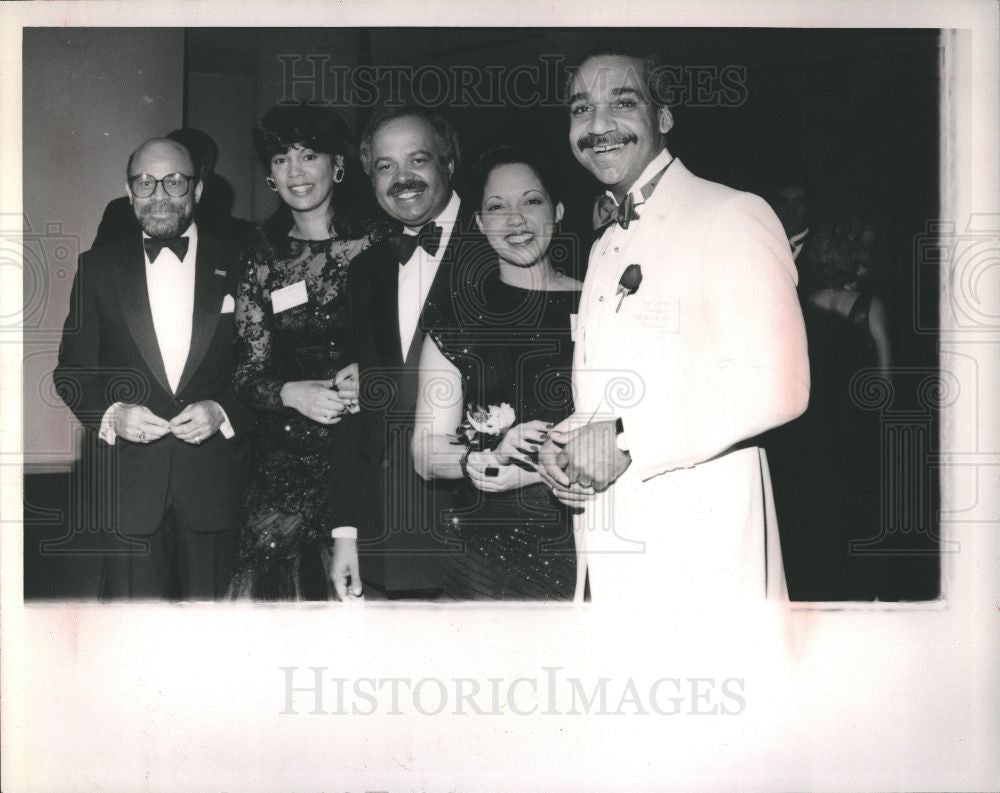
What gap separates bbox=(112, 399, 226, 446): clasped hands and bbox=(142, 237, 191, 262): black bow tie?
422 mm

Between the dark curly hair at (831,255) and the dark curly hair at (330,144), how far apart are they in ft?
3.96

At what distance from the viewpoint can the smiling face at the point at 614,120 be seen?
110 inches

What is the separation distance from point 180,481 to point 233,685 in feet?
1.93

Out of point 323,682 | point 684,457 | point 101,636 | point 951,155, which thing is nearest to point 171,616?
point 101,636

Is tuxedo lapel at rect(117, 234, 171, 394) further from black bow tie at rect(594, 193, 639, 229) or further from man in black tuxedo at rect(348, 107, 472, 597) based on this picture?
black bow tie at rect(594, 193, 639, 229)

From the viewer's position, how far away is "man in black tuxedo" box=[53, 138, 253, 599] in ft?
9.28

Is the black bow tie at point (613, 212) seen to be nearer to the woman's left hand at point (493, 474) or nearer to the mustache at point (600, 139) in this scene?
the mustache at point (600, 139)

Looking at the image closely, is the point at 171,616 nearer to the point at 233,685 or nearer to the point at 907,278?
the point at 233,685

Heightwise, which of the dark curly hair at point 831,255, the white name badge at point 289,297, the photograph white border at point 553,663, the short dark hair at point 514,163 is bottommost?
the photograph white border at point 553,663

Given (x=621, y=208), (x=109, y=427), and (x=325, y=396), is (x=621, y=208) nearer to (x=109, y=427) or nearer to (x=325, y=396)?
(x=325, y=396)

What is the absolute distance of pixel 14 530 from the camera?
288 cm

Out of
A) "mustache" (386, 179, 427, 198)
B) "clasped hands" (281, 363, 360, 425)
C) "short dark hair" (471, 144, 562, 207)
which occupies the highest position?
"short dark hair" (471, 144, 562, 207)

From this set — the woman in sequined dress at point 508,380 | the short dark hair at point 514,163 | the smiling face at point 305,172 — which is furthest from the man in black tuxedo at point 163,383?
the short dark hair at point 514,163

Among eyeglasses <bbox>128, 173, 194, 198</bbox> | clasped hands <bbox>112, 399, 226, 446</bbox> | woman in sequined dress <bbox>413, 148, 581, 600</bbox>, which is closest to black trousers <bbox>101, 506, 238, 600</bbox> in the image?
clasped hands <bbox>112, 399, 226, 446</bbox>
